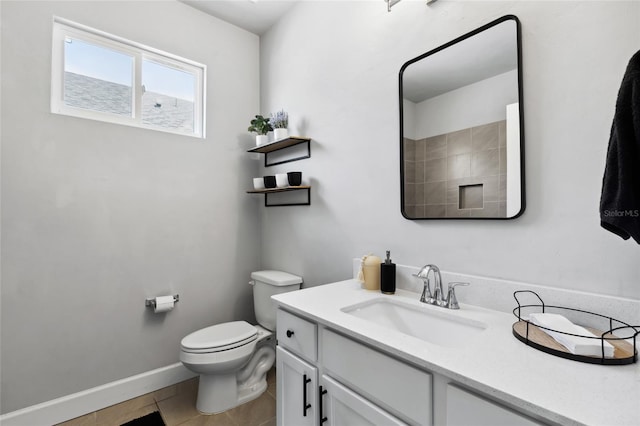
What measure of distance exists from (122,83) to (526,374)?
2.60 meters

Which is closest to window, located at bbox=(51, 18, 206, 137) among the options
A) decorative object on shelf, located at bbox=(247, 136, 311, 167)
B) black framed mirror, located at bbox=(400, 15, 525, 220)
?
decorative object on shelf, located at bbox=(247, 136, 311, 167)

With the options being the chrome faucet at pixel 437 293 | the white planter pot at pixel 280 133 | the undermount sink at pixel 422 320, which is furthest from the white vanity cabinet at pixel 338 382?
the white planter pot at pixel 280 133

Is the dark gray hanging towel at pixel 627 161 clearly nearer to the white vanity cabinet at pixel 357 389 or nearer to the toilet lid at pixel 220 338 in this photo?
the white vanity cabinet at pixel 357 389

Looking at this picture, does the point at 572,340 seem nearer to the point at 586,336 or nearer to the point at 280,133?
the point at 586,336

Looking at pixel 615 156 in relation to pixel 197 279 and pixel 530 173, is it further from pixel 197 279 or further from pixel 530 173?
pixel 197 279

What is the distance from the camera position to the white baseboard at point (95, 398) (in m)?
1.66

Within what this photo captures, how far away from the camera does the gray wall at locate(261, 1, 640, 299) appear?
97 centimetres

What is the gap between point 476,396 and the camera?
0.70 metres

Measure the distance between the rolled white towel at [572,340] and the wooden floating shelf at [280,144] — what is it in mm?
1614

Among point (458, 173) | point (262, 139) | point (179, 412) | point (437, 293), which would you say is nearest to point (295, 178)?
point (262, 139)

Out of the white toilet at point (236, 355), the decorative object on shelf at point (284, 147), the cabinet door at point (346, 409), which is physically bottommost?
the white toilet at point (236, 355)

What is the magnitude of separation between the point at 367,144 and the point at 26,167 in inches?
74.5

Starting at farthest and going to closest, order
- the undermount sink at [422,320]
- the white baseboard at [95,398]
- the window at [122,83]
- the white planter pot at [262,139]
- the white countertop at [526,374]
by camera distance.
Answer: the white planter pot at [262,139] → the window at [122,83] → the white baseboard at [95,398] → the undermount sink at [422,320] → the white countertop at [526,374]

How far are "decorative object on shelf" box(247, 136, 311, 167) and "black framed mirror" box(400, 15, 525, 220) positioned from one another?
0.78 meters
